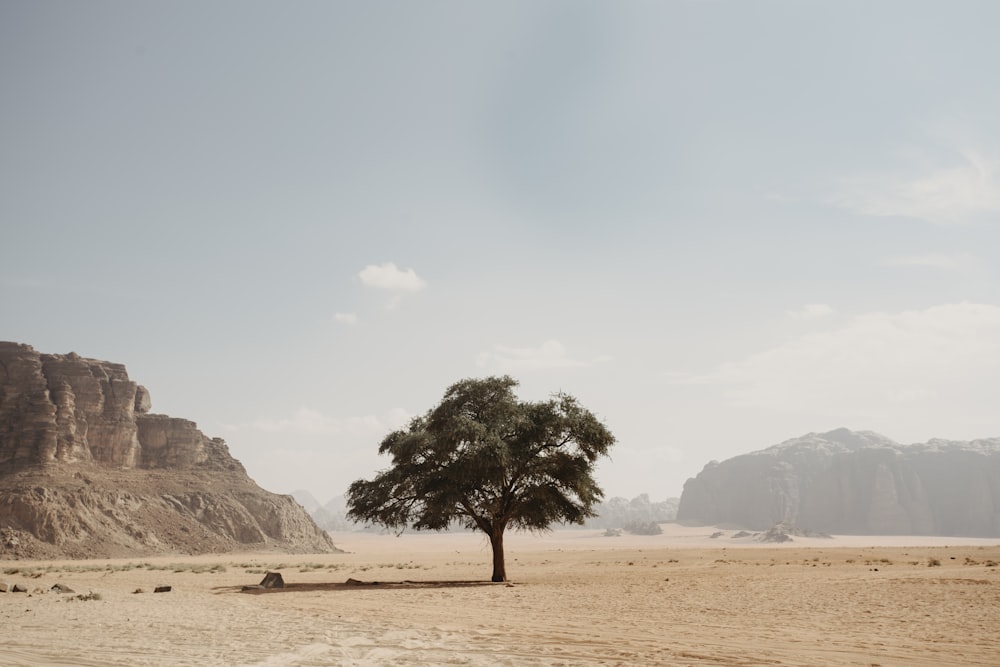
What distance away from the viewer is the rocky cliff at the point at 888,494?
160625 millimetres

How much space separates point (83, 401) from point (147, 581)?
74.9 m

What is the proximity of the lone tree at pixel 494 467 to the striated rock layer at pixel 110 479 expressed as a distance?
61060mm

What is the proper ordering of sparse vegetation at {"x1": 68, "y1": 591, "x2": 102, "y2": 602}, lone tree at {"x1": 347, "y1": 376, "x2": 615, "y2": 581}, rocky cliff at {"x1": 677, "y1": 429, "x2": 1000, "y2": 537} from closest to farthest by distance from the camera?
sparse vegetation at {"x1": 68, "y1": 591, "x2": 102, "y2": 602}, lone tree at {"x1": 347, "y1": 376, "x2": 615, "y2": 581}, rocky cliff at {"x1": 677, "y1": 429, "x2": 1000, "y2": 537}

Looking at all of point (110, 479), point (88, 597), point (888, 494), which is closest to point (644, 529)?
point (888, 494)

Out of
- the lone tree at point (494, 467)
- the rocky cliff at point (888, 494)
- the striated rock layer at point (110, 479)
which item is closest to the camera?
the lone tree at point (494, 467)

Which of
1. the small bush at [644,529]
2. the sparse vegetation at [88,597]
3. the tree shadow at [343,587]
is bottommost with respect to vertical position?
the small bush at [644,529]

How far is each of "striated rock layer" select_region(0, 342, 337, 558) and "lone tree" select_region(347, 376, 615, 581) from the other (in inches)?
2404

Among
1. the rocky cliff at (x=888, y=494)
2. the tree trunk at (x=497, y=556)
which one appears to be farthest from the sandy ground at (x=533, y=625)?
the rocky cliff at (x=888, y=494)

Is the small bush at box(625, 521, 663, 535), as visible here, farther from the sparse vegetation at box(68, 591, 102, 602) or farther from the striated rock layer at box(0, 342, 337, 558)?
the sparse vegetation at box(68, 591, 102, 602)

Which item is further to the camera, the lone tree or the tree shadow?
the lone tree

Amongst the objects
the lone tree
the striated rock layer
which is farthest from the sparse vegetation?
the striated rock layer

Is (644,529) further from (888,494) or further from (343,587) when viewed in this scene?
(343,587)

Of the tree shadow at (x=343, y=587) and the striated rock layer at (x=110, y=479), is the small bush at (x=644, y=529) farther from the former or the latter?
the tree shadow at (x=343, y=587)

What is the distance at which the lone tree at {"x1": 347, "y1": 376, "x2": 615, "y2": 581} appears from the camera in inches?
1187
